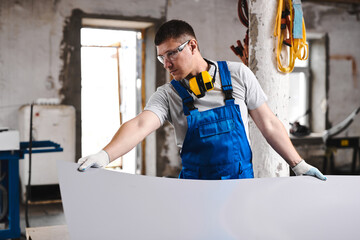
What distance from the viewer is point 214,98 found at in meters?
1.80

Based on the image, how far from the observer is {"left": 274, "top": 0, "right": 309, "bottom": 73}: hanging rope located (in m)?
2.31

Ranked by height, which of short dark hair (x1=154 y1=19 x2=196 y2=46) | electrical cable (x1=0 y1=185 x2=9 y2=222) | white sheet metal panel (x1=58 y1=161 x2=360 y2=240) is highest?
short dark hair (x1=154 y1=19 x2=196 y2=46)

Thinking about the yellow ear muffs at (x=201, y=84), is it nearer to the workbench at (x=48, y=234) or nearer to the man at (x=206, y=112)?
the man at (x=206, y=112)

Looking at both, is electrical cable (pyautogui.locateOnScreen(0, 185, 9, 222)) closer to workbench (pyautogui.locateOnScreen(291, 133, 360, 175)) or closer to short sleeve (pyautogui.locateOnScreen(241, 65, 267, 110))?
short sleeve (pyautogui.locateOnScreen(241, 65, 267, 110))

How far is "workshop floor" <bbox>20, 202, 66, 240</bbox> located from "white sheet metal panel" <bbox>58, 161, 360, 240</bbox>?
255cm

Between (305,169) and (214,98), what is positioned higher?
(214,98)

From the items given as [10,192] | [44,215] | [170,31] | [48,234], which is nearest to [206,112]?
[170,31]

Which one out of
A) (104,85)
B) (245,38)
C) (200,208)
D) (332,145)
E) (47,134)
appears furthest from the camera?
(104,85)

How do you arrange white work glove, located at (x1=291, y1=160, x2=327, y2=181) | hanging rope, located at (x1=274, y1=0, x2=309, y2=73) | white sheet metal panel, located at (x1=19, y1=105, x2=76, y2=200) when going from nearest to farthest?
white work glove, located at (x1=291, y1=160, x2=327, y2=181) < hanging rope, located at (x1=274, y1=0, x2=309, y2=73) < white sheet metal panel, located at (x1=19, y1=105, x2=76, y2=200)

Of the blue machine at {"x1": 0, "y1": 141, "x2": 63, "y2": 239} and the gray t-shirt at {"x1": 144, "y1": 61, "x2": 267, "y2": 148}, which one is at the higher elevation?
the gray t-shirt at {"x1": 144, "y1": 61, "x2": 267, "y2": 148}

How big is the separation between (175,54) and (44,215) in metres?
3.01

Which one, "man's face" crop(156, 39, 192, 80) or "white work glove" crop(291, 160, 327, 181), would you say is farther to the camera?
"man's face" crop(156, 39, 192, 80)

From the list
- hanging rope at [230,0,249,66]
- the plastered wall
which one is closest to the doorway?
the plastered wall

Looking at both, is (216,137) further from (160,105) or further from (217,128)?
(160,105)
